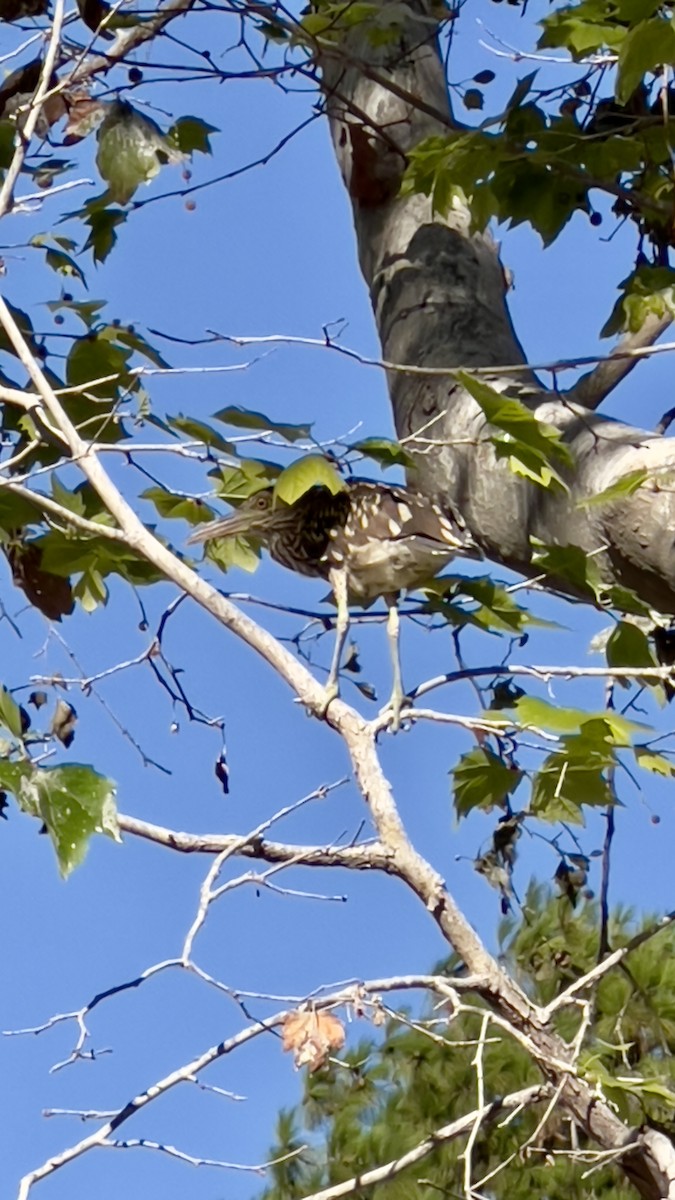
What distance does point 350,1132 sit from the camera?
3211mm

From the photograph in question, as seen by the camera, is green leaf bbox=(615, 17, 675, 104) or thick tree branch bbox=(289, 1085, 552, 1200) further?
green leaf bbox=(615, 17, 675, 104)

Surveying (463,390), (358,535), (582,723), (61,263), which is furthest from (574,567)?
(61,263)

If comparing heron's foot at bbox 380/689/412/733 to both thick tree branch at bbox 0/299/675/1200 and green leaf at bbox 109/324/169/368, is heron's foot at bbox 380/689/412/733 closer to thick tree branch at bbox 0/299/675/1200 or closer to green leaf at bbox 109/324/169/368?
thick tree branch at bbox 0/299/675/1200

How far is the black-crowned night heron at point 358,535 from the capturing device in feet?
6.29

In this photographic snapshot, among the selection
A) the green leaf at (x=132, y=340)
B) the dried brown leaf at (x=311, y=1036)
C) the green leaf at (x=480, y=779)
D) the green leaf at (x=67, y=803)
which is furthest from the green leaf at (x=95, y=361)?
the dried brown leaf at (x=311, y=1036)

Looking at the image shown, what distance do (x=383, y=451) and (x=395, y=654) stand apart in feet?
0.81

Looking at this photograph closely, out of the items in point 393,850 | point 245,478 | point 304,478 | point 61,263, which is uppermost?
point 61,263

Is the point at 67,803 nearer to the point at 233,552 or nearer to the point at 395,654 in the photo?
the point at 395,654

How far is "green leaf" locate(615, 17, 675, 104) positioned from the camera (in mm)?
1568

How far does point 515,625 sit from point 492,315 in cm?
61

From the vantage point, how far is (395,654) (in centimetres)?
182

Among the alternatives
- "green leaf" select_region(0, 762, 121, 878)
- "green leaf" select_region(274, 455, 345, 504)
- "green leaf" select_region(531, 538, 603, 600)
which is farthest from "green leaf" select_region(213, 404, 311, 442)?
"green leaf" select_region(0, 762, 121, 878)

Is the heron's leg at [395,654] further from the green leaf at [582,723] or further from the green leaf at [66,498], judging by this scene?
the green leaf at [66,498]

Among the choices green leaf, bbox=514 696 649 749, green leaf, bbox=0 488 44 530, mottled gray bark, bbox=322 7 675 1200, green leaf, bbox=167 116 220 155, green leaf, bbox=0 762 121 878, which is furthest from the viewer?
green leaf, bbox=167 116 220 155
